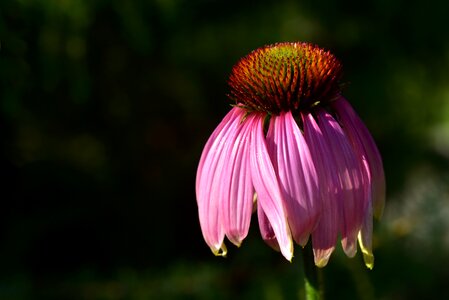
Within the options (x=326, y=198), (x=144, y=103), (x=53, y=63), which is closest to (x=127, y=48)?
(x=144, y=103)

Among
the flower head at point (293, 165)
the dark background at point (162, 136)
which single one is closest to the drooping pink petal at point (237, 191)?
the flower head at point (293, 165)

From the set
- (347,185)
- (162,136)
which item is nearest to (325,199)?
(347,185)

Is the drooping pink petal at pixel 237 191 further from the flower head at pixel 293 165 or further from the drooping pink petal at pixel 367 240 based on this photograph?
the drooping pink petal at pixel 367 240

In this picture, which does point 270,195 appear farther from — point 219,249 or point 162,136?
point 162,136

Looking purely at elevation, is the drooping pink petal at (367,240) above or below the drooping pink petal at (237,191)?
below

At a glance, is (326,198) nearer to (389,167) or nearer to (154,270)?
(154,270)

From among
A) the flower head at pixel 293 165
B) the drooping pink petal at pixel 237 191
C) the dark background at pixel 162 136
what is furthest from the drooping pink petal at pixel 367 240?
the dark background at pixel 162 136

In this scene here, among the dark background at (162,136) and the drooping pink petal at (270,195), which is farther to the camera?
the dark background at (162,136)
